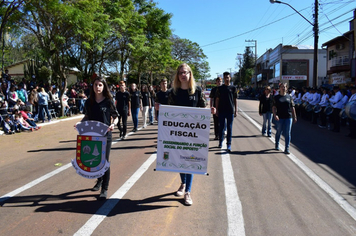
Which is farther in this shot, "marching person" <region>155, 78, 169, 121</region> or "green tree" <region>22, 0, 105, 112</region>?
"green tree" <region>22, 0, 105, 112</region>

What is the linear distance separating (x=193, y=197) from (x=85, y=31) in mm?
13608

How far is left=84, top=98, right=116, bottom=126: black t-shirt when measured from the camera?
4738mm

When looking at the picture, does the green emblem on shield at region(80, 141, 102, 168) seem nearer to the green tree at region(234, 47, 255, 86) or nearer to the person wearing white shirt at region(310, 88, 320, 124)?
the person wearing white shirt at region(310, 88, 320, 124)

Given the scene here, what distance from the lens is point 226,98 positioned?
796 cm

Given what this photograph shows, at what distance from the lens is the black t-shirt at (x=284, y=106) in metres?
8.04

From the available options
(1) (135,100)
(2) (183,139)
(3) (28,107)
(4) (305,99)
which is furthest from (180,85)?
(4) (305,99)

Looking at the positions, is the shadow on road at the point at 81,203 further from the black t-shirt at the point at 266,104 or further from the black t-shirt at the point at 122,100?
the black t-shirt at the point at 266,104

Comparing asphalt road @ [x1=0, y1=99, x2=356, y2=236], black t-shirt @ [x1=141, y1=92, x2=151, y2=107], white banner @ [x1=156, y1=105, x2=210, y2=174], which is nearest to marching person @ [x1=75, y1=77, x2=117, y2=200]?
asphalt road @ [x1=0, y1=99, x2=356, y2=236]

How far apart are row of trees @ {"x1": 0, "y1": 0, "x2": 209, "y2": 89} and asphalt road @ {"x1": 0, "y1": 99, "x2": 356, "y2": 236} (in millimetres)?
9063

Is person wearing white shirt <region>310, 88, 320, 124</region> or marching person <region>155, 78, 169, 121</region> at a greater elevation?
marching person <region>155, 78, 169, 121</region>

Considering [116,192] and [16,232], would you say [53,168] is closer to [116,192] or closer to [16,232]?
[116,192]

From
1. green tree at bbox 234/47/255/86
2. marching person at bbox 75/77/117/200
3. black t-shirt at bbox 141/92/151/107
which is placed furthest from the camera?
green tree at bbox 234/47/255/86

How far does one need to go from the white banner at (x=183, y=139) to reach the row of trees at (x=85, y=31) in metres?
12.1

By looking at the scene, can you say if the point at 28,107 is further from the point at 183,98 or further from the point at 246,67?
the point at 246,67
